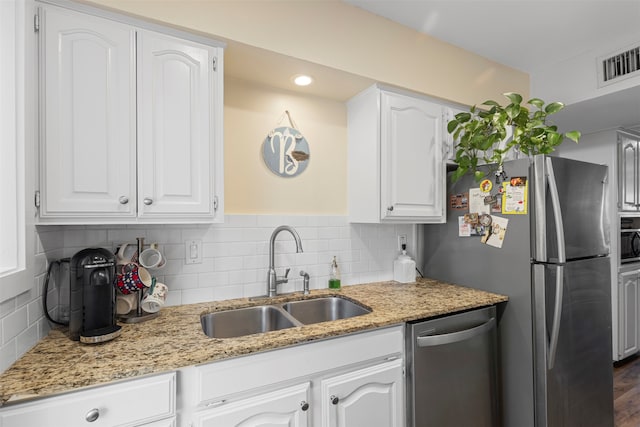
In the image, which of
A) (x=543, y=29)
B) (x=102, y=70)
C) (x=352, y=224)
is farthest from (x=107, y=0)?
(x=543, y=29)

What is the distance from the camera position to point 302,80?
1815mm

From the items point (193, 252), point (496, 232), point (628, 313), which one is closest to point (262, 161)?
point (193, 252)

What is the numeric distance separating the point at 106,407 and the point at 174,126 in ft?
3.37

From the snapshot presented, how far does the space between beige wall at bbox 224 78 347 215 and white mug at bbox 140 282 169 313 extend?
55cm

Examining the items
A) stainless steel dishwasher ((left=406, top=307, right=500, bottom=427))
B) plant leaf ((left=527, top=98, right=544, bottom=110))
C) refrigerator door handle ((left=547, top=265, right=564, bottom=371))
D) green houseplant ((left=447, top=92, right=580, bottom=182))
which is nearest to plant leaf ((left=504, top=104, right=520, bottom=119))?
green houseplant ((left=447, top=92, right=580, bottom=182))

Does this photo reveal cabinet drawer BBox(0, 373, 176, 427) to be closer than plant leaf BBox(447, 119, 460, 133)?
Yes

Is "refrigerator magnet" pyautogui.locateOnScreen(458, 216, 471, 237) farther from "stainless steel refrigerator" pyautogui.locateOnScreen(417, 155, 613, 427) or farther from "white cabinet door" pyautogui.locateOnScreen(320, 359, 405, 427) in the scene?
"white cabinet door" pyautogui.locateOnScreen(320, 359, 405, 427)

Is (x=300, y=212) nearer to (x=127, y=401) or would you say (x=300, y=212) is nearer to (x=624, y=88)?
(x=127, y=401)

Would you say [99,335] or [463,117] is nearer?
[99,335]

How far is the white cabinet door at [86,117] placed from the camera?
1.12m

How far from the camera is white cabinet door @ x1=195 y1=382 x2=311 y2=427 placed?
108 cm

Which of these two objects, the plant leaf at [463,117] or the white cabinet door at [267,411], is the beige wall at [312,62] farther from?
the white cabinet door at [267,411]

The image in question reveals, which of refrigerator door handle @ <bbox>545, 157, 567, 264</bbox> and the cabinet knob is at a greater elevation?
refrigerator door handle @ <bbox>545, 157, 567, 264</bbox>

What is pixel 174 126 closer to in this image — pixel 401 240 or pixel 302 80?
pixel 302 80
